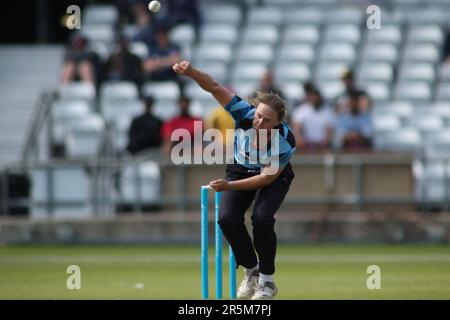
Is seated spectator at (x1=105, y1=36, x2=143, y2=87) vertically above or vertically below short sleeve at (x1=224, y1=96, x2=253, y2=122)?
above

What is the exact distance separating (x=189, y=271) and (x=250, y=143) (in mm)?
4753

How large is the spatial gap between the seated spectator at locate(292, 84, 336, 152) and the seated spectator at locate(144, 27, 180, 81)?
274 cm

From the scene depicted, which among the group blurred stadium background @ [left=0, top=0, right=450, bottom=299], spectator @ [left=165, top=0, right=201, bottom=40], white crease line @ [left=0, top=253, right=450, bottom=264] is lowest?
white crease line @ [left=0, top=253, right=450, bottom=264]

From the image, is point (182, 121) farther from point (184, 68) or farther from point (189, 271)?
point (184, 68)

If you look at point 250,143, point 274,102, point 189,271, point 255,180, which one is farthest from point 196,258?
point 274,102

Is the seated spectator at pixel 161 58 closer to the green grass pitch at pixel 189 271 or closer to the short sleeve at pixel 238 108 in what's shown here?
the green grass pitch at pixel 189 271

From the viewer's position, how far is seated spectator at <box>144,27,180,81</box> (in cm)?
2355

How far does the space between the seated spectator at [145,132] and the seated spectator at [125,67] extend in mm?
2043

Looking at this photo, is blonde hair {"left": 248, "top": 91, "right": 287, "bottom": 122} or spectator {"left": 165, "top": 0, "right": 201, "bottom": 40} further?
spectator {"left": 165, "top": 0, "right": 201, "bottom": 40}

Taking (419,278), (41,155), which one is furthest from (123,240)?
(419,278)

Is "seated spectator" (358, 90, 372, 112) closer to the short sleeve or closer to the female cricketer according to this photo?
the female cricketer

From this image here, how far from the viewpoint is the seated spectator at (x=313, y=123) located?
21.6m

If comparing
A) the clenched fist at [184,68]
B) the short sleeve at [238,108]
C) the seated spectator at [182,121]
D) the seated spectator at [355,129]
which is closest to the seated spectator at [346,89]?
the seated spectator at [355,129]

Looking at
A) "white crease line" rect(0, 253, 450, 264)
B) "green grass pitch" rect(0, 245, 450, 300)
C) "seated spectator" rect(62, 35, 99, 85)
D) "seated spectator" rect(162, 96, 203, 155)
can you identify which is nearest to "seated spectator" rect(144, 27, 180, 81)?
"seated spectator" rect(62, 35, 99, 85)
